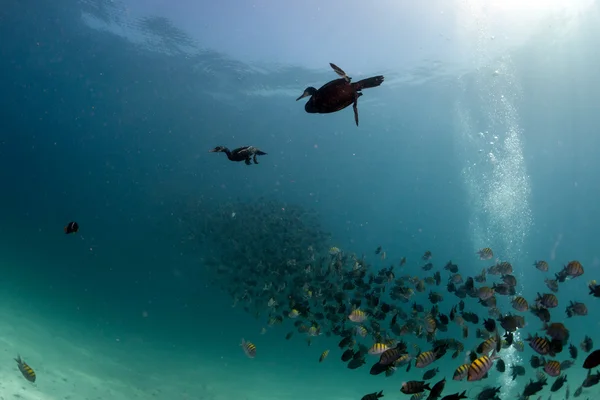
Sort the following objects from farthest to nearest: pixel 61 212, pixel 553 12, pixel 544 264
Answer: pixel 61 212 → pixel 553 12 → pixel 544 264

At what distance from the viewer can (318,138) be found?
1663 inches

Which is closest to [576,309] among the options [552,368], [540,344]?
[552,368]

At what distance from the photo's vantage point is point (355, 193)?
53.9 m

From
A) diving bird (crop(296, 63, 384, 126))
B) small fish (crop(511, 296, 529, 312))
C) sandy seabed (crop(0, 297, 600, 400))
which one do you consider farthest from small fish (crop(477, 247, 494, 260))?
sandy seabed (crop(0, 297, 600, 400))

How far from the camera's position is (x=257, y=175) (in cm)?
4959

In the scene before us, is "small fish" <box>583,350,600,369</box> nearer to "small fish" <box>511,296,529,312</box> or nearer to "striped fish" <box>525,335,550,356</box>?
"striped fish" <box>525,335,550,356</box>

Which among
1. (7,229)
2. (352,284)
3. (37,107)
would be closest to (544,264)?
(352,284)

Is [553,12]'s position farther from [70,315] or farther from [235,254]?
[70,315]

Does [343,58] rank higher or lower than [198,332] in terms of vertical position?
higher

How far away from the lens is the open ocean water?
19953 millimetres

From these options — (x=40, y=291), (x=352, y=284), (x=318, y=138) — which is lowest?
(x=352, y=284)

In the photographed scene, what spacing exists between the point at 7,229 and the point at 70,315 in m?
32.7

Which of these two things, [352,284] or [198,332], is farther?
[198,332]

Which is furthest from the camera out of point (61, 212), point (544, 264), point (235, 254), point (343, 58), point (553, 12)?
point (61, 212)
